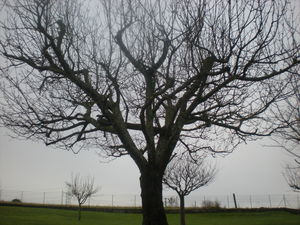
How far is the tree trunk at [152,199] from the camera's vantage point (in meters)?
6.83

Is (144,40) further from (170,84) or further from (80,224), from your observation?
(80,224)

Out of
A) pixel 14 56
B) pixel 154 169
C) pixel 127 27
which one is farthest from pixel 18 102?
pixel 154 169

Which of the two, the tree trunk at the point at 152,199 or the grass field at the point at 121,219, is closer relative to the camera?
the tree trunk at the point at 152,199

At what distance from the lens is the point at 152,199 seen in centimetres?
697

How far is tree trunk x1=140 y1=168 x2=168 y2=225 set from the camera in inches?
269

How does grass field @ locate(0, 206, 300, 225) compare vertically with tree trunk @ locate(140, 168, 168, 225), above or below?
below

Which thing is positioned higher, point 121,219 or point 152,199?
point 152,199

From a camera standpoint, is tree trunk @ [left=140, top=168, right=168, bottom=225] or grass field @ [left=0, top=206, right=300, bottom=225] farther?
grass field @ [left=0, top=206, right=300, bottom=225]

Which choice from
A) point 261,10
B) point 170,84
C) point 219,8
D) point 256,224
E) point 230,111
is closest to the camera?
point 261,10

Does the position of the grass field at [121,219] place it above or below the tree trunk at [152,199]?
below

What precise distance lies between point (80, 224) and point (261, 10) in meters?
19.8

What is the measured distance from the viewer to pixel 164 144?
303 inches

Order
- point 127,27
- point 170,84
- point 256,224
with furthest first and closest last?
point 256,224 → point 127,27 → point 170,84

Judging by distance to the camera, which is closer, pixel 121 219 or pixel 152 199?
pixel 152 199
